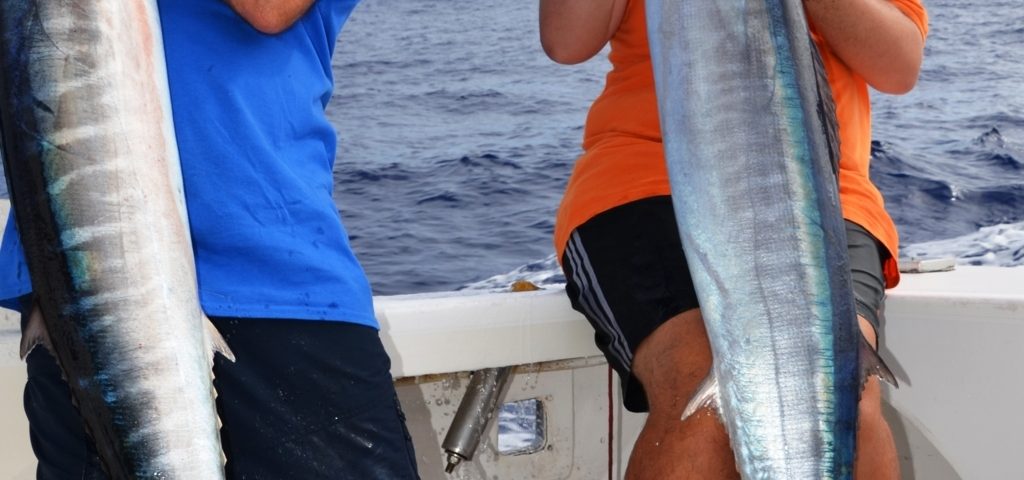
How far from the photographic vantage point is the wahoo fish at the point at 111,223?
4.26ft

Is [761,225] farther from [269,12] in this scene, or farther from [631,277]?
[269,12]

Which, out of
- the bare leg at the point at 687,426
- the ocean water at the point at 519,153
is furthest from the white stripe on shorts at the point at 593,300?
the ocean water at the point at 519,153

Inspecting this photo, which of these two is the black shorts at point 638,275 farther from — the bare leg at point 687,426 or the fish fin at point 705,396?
the fish fin at point 705,396

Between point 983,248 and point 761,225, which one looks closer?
point 761,225

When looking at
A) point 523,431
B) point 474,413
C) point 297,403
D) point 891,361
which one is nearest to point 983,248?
point 891,361

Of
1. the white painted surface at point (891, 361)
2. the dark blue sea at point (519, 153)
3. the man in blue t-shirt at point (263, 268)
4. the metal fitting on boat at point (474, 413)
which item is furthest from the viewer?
the dark blue sea at point (519, 153)

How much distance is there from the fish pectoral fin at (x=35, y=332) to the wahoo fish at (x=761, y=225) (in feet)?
2.78

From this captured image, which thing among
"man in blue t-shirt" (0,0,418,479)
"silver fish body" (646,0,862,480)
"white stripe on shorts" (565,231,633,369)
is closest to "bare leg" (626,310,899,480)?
"white stripe on shorts" (565,231,633,369)

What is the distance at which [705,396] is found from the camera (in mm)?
1667

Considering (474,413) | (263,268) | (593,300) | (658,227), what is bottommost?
(474,413)

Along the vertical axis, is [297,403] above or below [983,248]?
above

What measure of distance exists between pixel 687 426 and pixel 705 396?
0.20 m

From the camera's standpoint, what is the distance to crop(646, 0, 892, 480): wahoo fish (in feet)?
5.16

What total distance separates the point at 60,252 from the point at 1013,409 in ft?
6.52
